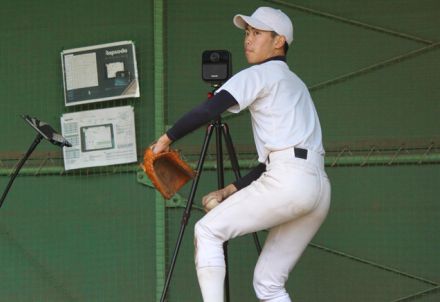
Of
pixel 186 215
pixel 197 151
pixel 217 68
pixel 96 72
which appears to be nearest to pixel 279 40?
pixel 217 68

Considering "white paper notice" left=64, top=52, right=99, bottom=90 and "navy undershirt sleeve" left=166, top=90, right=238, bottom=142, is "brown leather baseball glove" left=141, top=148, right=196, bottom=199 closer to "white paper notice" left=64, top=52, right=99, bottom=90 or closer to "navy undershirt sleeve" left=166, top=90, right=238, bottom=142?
"navy undershirt sleeve" left=166, top=90, right=238, bottom=142

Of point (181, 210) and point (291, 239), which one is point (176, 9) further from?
point (291, 239)

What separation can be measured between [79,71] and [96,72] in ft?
0.39

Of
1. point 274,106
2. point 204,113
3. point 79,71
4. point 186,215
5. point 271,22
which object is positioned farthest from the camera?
point 79,71

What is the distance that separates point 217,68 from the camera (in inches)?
215

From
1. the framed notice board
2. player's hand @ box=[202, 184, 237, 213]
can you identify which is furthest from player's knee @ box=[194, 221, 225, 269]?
the framed notice board

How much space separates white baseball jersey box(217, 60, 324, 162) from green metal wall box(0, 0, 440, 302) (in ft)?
5.51

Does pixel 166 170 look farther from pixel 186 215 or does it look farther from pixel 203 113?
pixel 203 113

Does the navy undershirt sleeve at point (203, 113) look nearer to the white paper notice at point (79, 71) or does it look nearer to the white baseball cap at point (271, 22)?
the white baseball cap at point (271, 22)

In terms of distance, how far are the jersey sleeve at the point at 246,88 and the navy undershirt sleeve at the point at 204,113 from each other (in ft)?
0.10

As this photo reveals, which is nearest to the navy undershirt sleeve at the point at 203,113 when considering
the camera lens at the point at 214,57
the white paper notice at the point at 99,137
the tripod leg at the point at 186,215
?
→ the tripod leg at the point at 186,215

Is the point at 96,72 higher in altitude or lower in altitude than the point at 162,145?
lower

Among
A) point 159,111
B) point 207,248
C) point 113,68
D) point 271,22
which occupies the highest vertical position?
point 271,22

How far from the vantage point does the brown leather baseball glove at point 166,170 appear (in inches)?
189
